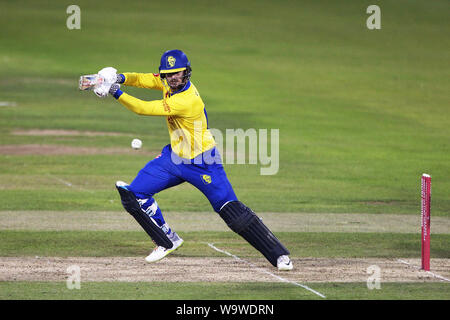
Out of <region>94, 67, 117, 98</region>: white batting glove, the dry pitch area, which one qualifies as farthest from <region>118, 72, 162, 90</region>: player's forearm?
the dry pitch area

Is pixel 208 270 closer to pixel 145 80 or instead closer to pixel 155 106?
pixel 155 106

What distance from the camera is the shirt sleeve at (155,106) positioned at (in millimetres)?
9742

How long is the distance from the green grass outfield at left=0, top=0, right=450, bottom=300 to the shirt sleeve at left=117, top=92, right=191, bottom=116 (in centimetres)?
190

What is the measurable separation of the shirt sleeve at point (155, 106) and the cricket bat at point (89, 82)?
29 centimetres

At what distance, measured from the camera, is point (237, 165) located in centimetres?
2048

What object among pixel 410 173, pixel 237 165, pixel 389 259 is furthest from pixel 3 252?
pixel 410 173

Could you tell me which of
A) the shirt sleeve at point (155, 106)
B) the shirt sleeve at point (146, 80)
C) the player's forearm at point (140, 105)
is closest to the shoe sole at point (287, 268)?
the shirt sleeve at point (155, 106)

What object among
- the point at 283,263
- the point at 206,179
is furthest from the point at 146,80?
the point at 283,263

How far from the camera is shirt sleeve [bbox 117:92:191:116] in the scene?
9.74m

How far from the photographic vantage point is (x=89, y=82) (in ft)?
31.9

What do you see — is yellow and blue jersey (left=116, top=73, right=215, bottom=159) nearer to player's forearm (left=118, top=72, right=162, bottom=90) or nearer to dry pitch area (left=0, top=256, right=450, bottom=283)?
player's forearm (left=118, top=72, right=162, bottom=90)

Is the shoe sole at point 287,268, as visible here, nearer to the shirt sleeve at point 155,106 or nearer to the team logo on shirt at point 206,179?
the team logo on shirt at point 206,179

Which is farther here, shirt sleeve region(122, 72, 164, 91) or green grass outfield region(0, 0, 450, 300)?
green grass outfield region(0, 0, 450, 300)

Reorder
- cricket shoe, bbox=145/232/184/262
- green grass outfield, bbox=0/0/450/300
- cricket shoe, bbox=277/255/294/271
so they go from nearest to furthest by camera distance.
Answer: cricket shoe, bbox=277/255/294/271 < cricket shoe, bbox=145/232/184/262 < green grass outfield, bbox=0/0/450/300
